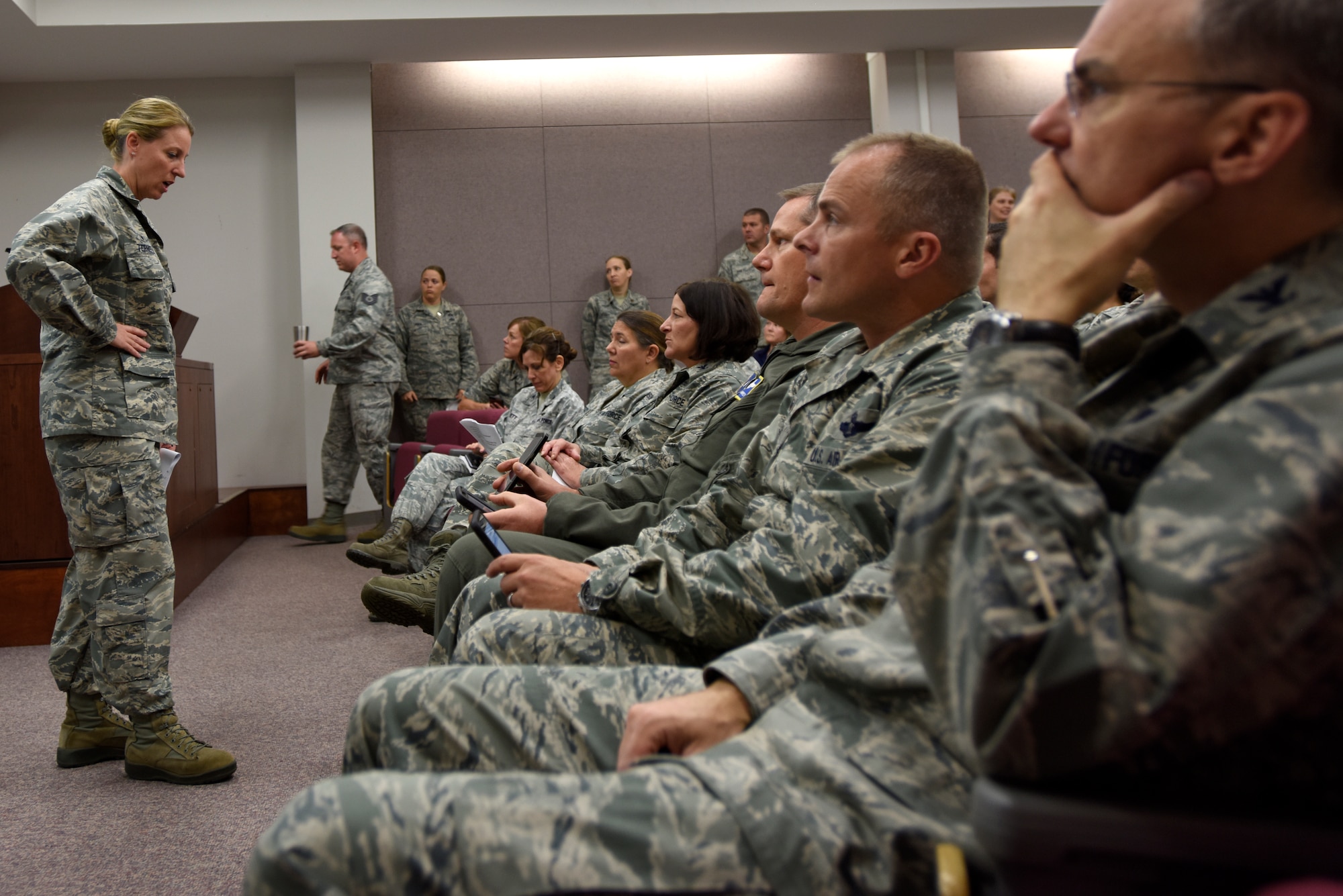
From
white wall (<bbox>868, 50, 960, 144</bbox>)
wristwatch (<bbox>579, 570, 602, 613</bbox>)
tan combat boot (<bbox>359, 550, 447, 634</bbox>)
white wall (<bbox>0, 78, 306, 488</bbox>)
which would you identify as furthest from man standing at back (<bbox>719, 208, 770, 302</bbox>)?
wristwatch (<bbox>579, 570, 602, 613</bbox>)

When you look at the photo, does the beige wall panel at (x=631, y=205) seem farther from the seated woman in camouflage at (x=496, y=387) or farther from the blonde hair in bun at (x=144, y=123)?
the blonde hair in bun at (x=144, y=123)

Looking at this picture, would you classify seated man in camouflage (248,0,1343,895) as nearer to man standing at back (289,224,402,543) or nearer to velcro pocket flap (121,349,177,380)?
velcro pocket flap (121,349,177,380)

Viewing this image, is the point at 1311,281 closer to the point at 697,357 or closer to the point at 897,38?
the point at 697,357

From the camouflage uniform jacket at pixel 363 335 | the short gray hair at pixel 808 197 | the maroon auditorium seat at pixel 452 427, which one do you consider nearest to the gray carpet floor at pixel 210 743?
the maroon auditorium seat at pixel 452 427

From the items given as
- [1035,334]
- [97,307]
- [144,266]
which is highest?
Answer: [144,266]

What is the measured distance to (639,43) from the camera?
6.11 metres

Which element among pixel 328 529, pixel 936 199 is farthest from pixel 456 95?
pixel 936 199

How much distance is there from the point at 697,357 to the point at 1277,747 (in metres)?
2.25

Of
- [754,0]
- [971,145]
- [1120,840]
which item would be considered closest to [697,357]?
[1120,840]

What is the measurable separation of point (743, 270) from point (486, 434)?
2877 millimetres

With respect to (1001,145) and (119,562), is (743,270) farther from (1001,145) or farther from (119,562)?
(119,562)

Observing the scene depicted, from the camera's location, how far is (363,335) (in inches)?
213

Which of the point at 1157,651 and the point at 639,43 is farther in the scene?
the point at 639,43

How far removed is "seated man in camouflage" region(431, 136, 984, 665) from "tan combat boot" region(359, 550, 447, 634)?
1.18 m
